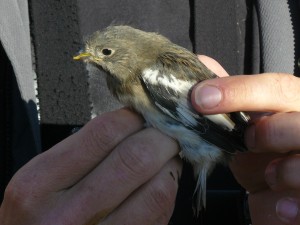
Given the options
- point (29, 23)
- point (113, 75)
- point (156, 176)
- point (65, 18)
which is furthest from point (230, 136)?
point (29, 23)

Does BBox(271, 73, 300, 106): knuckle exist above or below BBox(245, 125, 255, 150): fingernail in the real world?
above

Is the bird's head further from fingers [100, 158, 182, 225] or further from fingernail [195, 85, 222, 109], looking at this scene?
fingers [100, 158, 182, 225]

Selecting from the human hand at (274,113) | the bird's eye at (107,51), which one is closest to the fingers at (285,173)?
the human hand at (274,113)

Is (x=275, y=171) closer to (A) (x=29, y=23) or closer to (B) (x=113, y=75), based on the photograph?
(B) (x=113, y=75)

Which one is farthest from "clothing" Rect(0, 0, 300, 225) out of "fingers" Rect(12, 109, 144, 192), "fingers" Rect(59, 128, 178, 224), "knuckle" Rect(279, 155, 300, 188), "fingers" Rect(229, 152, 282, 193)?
"knuckle" Rect(279, 155, 300, 188)

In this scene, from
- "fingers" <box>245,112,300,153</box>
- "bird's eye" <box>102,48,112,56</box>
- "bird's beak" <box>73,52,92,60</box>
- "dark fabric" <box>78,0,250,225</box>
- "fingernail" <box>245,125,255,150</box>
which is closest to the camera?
"fingers" <box>245,112,300,153</box>

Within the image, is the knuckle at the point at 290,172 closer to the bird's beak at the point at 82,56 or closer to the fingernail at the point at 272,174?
the fingernail at the point at 272,174

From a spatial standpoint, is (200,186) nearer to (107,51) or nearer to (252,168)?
(252,168)

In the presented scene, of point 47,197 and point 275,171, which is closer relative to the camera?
point 47,197
